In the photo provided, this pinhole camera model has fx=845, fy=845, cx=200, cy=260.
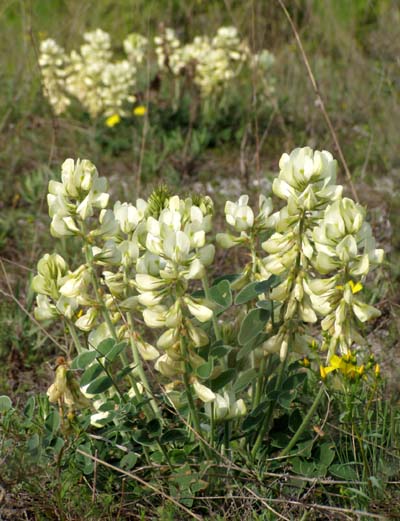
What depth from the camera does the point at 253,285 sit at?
183 centimetres

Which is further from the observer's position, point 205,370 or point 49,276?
point 49,276

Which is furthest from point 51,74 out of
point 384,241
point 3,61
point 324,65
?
point 384,241

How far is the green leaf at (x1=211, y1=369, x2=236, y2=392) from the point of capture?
6.23 ft

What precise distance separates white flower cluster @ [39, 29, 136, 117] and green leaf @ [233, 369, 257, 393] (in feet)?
10.5

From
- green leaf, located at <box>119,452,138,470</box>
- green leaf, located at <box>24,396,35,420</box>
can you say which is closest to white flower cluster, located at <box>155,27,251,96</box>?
green leaf, located at <box>24,396,35,420</box>

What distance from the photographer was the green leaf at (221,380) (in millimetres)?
1899

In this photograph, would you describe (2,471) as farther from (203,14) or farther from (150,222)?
(203,14)

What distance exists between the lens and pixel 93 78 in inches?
199

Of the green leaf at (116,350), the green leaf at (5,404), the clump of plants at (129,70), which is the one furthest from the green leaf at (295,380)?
the clump of plants at (129,70)

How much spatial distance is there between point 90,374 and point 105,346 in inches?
2.8

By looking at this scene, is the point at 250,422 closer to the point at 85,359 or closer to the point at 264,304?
the point at 264,304

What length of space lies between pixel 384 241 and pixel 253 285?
2.07 metres

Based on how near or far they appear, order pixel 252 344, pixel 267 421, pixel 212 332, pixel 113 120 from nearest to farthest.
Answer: pixel 252 344, pixel 267 421, pixel 212 332, pixel 113 120

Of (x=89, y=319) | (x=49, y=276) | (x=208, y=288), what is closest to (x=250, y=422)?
(x=208, y=288)
